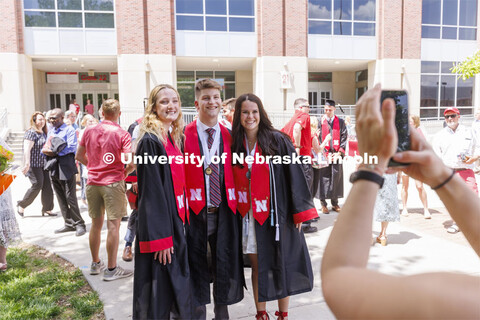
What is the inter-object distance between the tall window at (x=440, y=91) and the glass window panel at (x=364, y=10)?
466 centimetres

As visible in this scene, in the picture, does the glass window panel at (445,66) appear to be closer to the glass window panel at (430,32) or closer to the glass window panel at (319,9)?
the glass window panel at (430,32)

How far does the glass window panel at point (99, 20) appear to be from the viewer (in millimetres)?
20031

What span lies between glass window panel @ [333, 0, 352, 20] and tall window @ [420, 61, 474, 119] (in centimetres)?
604

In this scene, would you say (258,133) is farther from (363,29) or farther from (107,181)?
(363,29)

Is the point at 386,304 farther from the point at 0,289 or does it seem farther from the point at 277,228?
the point at 0,289

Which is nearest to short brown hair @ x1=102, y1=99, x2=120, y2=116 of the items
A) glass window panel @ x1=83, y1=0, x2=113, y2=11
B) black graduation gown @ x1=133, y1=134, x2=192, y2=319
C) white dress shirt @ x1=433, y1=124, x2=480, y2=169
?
black graduation gown @ x1=133, y1=134, x2=192, y2=319

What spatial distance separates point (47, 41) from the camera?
19.8 m

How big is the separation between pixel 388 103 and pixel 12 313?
4096mm

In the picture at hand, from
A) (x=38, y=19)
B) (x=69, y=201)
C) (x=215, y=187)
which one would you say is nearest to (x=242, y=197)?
(x=215, y=187)

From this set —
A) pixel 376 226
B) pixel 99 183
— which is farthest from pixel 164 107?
pixel 376 226

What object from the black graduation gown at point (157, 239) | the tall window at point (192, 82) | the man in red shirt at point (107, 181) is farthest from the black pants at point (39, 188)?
the tall window at point (192, 82)

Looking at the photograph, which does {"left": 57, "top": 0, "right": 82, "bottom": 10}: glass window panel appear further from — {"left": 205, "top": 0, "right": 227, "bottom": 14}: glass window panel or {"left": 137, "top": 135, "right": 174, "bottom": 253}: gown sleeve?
{"left": 137, "top": 135, "right": 174, "bottom": 253}: gown sleeve

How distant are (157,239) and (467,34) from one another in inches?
1102

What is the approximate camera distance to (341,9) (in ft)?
74.1
